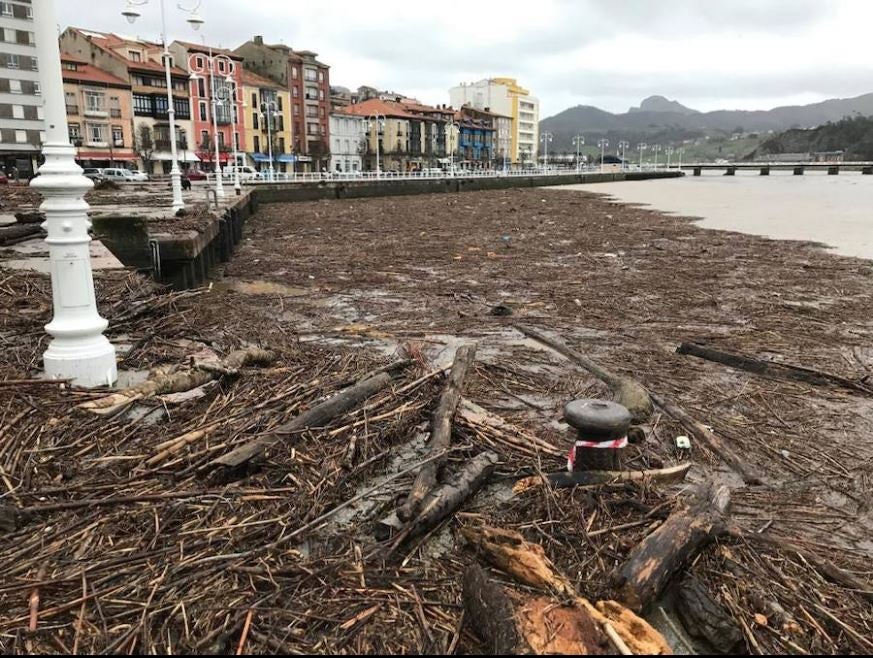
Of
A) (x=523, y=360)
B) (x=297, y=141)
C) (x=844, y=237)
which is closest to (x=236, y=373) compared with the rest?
(x=523, y=360)

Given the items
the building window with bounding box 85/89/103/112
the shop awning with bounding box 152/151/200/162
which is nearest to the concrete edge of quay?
the shop awning with bounding box 152/151/200/162

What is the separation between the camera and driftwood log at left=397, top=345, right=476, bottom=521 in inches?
144

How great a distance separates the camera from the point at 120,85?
70.4m

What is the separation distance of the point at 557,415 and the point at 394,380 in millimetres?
1490

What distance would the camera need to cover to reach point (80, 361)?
5039mm

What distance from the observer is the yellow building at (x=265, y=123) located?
275ft

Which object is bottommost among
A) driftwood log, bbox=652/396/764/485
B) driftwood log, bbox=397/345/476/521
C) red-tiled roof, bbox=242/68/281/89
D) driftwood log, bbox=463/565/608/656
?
driftwood log, bbox=652/396/764/485

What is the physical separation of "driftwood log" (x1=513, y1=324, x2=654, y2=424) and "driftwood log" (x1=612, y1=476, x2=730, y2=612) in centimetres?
154

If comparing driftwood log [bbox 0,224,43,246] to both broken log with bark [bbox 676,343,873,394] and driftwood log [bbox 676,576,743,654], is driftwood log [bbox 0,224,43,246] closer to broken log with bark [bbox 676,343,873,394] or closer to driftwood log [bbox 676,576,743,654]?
broken log with bark [bbox 676,343,873,394]

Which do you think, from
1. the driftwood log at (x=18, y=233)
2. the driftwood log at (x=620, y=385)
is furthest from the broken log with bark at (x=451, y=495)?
the driftwood log at (x=18, y=233)

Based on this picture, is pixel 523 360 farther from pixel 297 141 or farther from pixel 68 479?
pixel 297 141

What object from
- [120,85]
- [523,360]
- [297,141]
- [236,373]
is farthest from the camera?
[297,141]

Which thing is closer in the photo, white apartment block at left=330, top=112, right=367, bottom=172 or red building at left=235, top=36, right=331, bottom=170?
red building at left=235, top=36, right=331, bottom=170

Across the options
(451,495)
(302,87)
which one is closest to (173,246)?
(451,495)
